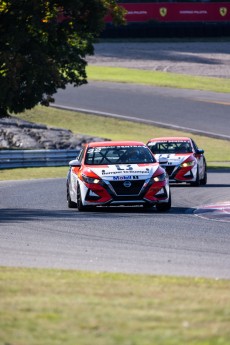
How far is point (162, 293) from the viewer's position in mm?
8695

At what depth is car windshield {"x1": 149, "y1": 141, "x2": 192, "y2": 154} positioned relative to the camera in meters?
28.0

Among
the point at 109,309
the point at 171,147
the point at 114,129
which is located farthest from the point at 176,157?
the point at 114,129

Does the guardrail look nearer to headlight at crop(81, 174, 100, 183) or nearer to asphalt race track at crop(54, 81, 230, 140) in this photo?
asphalt race track at crop(54, 81, 230, 140)

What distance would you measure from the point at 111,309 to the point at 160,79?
52.6m

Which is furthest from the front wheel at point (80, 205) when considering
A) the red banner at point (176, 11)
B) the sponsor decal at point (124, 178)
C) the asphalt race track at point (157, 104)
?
the red banner at point (176, 11)

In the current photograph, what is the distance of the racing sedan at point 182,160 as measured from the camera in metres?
26.5

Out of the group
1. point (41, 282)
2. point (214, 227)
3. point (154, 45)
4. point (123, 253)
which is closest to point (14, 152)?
point (214, 227)

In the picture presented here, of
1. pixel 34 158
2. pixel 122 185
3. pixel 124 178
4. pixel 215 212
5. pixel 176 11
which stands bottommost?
pixel 34 158

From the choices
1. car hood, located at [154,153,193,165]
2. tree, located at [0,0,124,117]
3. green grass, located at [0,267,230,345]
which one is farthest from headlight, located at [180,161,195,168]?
green grass, located at [0,267,230,345]

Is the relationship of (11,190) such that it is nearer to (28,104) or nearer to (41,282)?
(28,104)

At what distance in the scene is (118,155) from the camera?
2019cm

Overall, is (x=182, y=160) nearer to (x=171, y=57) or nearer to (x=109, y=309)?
(x=109, y=309)

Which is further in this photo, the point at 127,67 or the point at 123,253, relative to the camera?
the point at 127,67

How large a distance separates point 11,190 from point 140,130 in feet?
70.2
